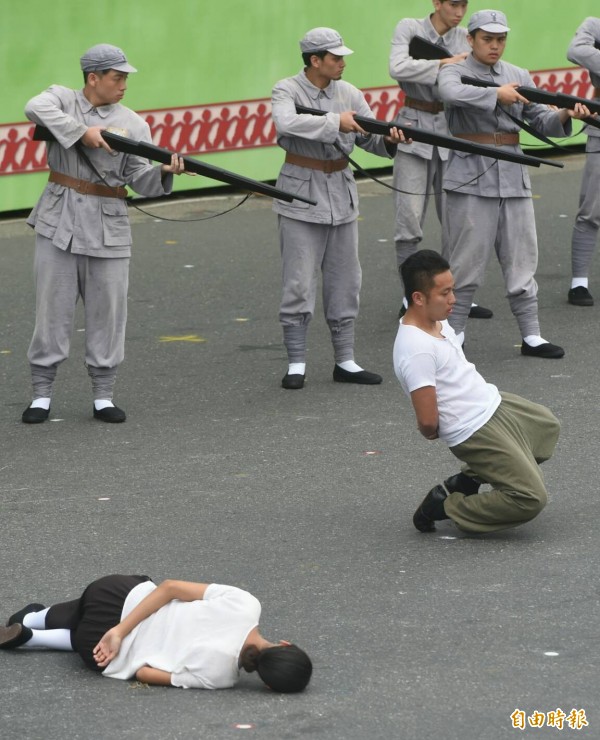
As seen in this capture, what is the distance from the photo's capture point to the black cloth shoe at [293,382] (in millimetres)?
9008

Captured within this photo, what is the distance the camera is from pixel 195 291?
37.7 ft

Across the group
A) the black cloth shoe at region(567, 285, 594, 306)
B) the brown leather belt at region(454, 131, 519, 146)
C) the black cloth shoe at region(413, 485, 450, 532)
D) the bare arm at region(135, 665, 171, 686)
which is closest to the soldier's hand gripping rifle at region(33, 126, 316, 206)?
the brown leather belt at region(454, 131, 519, 146)

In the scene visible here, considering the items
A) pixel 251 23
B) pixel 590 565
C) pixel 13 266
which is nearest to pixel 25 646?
pixel 590 565

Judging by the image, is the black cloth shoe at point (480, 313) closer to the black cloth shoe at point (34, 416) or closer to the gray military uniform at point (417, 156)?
the gray military uniform at point (417, 156)

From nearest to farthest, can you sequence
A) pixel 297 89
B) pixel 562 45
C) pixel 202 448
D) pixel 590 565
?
pixel 590 565 → pixel 202 448 → pixel 297 89 → pixel 562 45

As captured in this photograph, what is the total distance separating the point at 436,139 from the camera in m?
8.57

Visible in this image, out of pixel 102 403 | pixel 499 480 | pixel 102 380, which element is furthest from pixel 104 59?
pixel 499 480

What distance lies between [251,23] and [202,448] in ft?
23.9

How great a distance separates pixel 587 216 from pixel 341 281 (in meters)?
2.49

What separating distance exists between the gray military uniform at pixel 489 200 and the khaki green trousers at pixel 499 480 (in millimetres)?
2927

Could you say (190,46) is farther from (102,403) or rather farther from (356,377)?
(102,403)

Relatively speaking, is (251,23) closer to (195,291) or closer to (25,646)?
(195,291)

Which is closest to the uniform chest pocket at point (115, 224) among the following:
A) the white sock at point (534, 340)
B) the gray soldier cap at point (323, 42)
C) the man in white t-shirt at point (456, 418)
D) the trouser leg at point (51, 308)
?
the trouser leg at point (51, 308)

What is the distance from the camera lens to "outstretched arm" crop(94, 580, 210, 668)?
5219 mm
